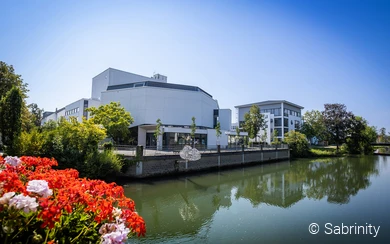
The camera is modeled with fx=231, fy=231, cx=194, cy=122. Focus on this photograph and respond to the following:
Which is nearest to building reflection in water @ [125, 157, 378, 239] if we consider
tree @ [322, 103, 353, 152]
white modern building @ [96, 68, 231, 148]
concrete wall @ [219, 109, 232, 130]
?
white modern building @ [96, 68, 231, 148]

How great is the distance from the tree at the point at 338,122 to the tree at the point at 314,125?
1473 mm

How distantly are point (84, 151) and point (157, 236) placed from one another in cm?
1027

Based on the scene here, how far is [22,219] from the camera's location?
225cm

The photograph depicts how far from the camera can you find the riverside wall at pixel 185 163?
55.8ft

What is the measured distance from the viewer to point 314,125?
54906mm

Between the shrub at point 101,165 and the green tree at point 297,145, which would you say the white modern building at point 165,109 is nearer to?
the green tree at point 297,145

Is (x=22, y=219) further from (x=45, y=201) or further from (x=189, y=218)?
(x=189, y=218)

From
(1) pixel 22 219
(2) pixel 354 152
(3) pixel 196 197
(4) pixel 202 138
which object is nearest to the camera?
(1) pixel 22 219

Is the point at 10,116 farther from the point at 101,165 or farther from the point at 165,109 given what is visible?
the point at 165,109

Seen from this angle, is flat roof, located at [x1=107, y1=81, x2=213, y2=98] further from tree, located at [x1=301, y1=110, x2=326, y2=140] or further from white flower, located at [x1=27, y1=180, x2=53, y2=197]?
white flower, located at [x1=27, y1=180, x2=53, y2=197]

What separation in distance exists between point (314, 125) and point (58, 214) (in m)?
60.6

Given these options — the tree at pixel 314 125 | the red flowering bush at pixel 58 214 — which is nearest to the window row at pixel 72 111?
the red flowering bush at pixel 58 214

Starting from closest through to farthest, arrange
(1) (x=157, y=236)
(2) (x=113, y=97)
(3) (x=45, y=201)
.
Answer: (3) (x=45, y=201), (1) (x=157, y=236), (2) (x=113, y=97)

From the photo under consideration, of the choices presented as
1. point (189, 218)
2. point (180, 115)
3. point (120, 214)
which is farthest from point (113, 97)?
point (120, 214)
